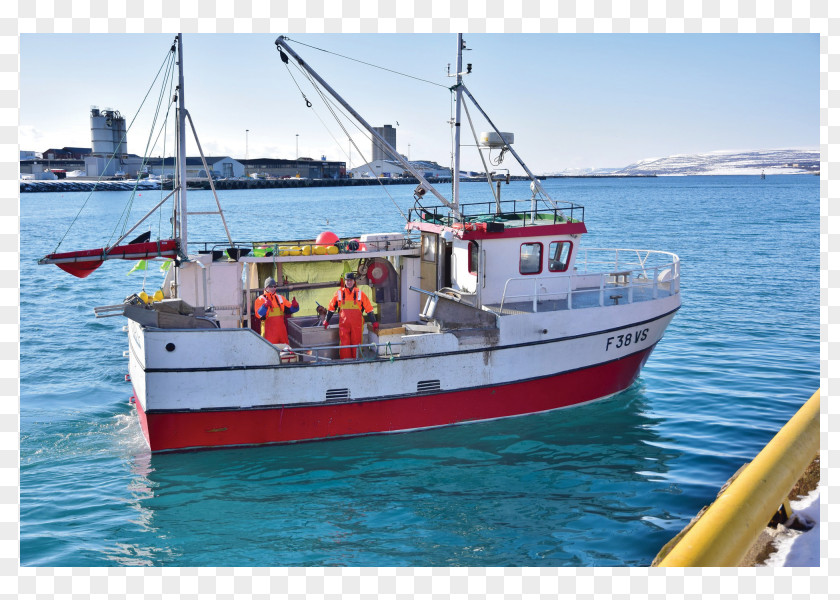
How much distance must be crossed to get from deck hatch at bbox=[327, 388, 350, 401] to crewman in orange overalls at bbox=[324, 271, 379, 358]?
0.65 metres

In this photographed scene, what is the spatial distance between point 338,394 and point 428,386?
4.95 feet

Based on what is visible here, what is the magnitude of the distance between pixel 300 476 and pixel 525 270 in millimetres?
5606

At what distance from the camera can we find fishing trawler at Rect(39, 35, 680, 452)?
11734 millimetres

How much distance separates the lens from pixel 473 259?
45.6 ft

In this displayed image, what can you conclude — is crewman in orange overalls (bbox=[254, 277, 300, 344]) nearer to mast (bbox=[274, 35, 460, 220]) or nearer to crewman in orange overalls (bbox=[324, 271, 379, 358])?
crewman in orange overalls (bbox=[324, 271, 379, 358])

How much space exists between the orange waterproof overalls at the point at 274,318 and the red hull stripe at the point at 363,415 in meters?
1.18

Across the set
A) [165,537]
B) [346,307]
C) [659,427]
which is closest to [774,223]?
[659,427]

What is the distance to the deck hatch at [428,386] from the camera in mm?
12648

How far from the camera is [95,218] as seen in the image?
64625 mm

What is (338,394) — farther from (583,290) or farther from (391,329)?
(583,290)

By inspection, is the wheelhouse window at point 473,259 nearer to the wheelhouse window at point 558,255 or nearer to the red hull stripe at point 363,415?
the wheelhouse window at point 558,255

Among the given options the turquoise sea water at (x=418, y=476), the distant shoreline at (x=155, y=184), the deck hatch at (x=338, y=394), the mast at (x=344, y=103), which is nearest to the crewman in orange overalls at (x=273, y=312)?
the deck hatch at (x=338, y=394)

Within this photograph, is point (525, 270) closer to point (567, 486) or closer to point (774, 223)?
point (567, 486)

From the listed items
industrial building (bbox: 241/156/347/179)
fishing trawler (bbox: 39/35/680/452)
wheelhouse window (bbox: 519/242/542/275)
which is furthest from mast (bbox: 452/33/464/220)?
industrial building (bbox: 241/156/347/179)
